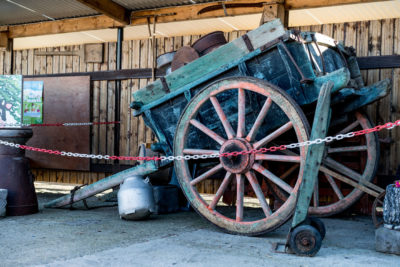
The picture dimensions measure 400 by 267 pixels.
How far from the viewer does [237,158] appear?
475 cm

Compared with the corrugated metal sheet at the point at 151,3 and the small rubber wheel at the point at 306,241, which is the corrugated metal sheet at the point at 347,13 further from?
the small rubber wheel at the point at 306,241

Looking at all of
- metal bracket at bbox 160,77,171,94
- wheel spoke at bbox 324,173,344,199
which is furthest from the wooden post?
wheel spoke at bbox 324,173,344,199

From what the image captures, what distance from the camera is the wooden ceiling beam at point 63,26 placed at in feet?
28.8

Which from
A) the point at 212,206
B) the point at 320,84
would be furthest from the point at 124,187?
the point at 320,84

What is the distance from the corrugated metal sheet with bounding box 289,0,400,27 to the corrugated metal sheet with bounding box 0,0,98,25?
12.5 ft

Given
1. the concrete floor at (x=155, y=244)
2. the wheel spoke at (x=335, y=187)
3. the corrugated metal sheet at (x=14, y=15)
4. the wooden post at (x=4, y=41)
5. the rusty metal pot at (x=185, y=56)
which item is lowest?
the concrete floor at (x=155, y=244)

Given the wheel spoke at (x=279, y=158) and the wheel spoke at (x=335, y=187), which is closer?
the wheel spoke at (x=279, y=158)

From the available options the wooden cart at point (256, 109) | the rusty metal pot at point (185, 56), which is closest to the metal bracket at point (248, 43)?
the wooden cart at point (256, 109)

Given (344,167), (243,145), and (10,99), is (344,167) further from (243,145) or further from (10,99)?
(10,99)

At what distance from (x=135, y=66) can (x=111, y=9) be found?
1237mm

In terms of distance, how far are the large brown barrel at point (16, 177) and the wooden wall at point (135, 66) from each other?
112 inches

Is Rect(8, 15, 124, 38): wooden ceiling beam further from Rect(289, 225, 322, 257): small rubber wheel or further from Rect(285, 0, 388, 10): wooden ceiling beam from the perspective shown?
Rect(289, 225, 322, 257): small rubber wheel

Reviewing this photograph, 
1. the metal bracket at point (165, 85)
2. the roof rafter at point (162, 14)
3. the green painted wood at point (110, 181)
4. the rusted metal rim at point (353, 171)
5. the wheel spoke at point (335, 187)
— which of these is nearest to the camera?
the metal bracket at point (165, 85)

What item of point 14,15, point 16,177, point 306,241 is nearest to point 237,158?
point 306,241
